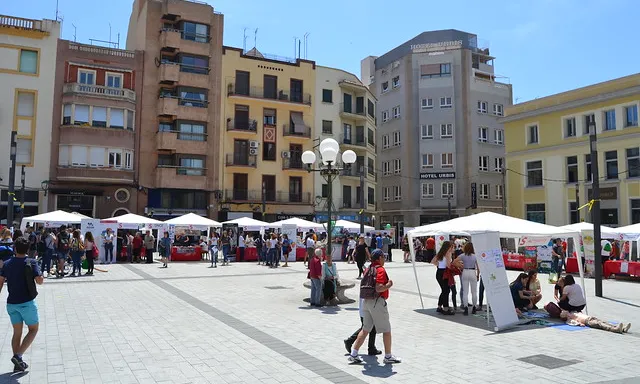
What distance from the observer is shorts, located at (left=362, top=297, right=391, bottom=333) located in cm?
695

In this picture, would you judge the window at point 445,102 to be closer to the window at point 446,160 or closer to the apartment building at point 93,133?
the window at point 446,160

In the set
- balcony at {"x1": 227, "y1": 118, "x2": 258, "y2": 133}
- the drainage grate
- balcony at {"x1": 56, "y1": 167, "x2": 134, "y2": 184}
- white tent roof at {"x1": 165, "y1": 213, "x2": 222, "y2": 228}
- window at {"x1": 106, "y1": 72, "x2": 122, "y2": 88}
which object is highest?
window at {"x1": 106, "y1": 72, "x2": 122, "y2": 88}

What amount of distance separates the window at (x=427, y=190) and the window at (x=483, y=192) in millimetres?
4813

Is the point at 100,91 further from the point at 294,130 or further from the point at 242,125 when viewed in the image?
the point at 294,130

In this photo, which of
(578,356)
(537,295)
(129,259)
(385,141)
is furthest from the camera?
(385,141)

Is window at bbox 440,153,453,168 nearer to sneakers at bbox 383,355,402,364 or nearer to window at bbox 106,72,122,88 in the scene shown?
window at bbox 106,72,122,88

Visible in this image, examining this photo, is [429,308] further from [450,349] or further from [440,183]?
[440,183]

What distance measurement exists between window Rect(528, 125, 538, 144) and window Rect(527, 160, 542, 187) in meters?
1.61

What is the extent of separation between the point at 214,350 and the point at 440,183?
149ft

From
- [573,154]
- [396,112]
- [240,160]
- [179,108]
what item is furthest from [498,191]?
[179,108]

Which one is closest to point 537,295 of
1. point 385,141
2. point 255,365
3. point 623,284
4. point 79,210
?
point 255,365

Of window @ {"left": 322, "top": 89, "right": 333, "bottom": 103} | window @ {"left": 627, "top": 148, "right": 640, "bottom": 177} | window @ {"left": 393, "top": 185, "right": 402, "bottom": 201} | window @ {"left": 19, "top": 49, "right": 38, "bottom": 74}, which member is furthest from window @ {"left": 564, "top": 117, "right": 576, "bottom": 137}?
window @ {"left": 19, "top": 49, "right": 38, "bottom": 74}

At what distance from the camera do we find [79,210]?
35688 mm

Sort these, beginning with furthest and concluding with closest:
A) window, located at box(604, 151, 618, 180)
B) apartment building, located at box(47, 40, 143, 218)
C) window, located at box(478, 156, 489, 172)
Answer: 1. window, located at box(478, 156, 489, 172)
2. apartment building, located at box(47, 40, 143, 218)
3. window, located at box(604, 151, 618, 180)
